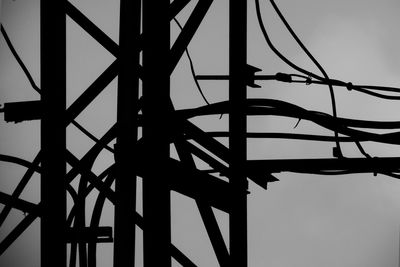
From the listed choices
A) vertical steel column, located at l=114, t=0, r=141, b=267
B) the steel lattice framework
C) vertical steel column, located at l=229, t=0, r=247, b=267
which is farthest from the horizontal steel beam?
vertical steel column, located at l=114, t=0, r=141, b=267

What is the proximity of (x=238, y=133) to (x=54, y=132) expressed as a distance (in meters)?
1.31

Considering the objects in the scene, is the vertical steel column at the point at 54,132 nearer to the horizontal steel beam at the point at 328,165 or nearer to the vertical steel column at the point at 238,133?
the vertical steel column at the point at 238,133

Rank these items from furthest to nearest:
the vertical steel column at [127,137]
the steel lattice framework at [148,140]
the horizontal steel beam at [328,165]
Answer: the horizontal steel beam at [328,165], the steel lattice framework at [148,140], the vertical steel column at [127,137]

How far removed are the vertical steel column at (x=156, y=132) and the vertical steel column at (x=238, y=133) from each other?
46cm

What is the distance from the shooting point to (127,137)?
2.98 m

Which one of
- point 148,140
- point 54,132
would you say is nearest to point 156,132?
point 148,140

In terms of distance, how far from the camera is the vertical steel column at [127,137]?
2873 millimetres

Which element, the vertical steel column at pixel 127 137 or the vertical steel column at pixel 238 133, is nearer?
the vertical steel column at pixel 127 137

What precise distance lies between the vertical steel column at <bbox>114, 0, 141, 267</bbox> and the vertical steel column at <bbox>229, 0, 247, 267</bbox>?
0.71 metres

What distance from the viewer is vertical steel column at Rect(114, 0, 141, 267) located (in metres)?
2.87

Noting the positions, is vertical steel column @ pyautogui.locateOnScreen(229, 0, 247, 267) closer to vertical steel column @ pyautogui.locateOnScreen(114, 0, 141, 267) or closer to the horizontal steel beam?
the horizontal steel beam

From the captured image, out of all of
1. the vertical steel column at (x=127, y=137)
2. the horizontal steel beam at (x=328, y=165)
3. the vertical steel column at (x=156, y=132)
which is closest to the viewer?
the vertical steel column at (x=127, y=137)

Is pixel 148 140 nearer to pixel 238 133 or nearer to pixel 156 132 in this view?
pixel 156 132

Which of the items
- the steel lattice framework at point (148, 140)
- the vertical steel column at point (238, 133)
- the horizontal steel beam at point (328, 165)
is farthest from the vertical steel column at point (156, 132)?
the horizontal steel beam at point (328, 165)
